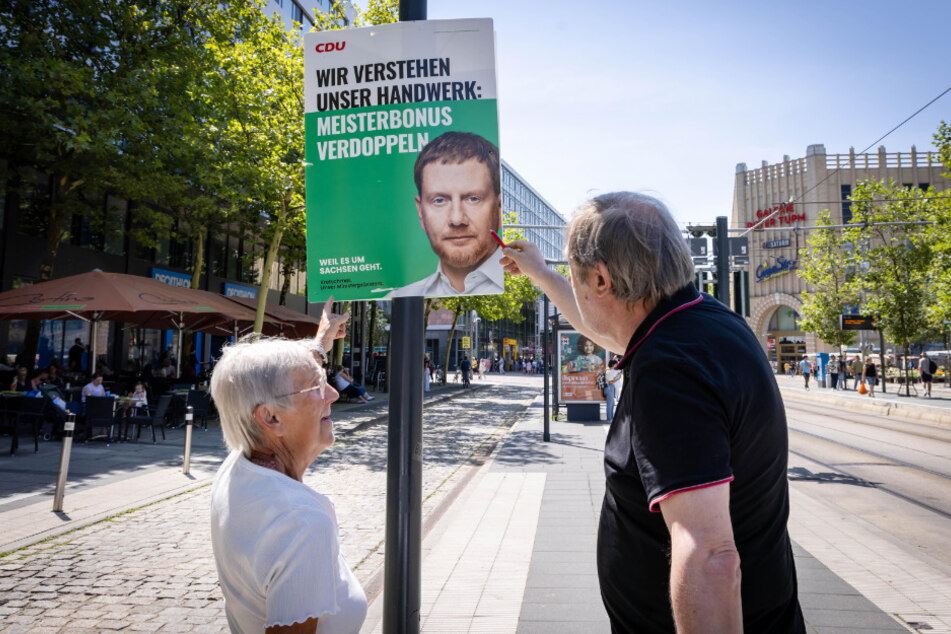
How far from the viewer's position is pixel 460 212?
235 centimetres

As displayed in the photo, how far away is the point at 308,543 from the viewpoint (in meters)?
1.49

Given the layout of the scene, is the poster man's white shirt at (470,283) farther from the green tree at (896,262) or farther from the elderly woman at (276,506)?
the green tree at (896,262)

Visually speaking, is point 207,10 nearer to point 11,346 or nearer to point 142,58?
point 142,58

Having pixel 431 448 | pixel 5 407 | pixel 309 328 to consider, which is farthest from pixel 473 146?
pixel 309 328

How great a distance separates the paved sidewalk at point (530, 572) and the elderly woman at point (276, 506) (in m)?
2.27

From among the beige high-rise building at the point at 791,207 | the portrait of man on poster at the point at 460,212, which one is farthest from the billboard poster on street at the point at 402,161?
the beige high-rise building at the point at 791,207

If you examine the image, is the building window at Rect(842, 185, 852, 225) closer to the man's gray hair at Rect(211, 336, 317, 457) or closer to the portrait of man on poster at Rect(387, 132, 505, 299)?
the portrait of man on poster at Rect(387, 132, 505, 299)

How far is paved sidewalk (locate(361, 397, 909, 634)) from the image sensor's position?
3.69 m

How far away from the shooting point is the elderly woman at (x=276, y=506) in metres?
1.48

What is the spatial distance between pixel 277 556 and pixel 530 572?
3.49m

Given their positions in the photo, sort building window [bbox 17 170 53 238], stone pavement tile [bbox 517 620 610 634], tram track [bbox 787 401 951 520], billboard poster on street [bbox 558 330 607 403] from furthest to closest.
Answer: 1. building window [bbox 17 170 53 238]
2. billboard poster on street [bbox 558 330 607 403]
3. tram track [bbox 787 401 951 520]
4. stone pavement tile [bbox 517 620 610 634]

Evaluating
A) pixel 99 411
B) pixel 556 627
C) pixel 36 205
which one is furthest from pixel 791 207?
pixel 556 627

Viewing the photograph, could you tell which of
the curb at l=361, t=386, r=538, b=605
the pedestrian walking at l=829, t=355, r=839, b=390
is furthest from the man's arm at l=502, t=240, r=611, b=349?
the pedestrian walking at l=829, t=355, r=839, b=390

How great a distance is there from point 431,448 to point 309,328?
11.0m
